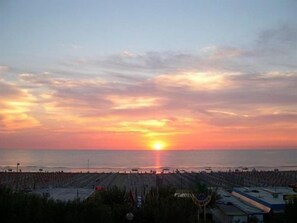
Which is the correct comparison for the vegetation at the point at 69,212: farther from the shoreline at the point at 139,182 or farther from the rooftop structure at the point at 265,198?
the shoreline at the point at 139,182

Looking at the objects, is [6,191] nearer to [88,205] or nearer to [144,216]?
[88,205]

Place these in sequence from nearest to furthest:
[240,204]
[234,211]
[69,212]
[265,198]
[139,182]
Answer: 1. [69,212]
2. [234,211]
3. [265,198]
4. [240,204]
5. [139,182]

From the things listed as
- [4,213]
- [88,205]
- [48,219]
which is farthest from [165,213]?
[4,213]

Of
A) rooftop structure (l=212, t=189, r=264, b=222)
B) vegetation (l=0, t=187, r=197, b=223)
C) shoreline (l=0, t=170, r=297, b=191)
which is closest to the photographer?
vegetation (l=0, t=187, r=197, b=223)

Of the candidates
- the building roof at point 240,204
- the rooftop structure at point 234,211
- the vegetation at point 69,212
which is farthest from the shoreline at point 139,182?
the vegetation at point 69,212

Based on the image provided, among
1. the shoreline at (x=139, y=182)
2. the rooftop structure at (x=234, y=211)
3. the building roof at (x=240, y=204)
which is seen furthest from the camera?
the shoreline at (x=139, y=182)

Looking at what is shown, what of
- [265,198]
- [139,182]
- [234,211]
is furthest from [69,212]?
[139,182]

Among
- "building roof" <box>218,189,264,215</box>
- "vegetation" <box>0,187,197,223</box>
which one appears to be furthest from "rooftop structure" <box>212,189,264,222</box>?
"vegetation" <box>0,187,197,223</box>

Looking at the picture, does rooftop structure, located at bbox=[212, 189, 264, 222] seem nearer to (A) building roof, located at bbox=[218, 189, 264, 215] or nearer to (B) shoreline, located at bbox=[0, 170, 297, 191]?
(A) building roof, located at bbox=[218, 189, 264, 215]

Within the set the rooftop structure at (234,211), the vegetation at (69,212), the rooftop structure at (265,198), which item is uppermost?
the vegetation at (69,212)

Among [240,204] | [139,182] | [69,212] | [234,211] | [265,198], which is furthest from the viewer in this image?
[139,182]

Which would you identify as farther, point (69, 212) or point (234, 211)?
point (234, 211)

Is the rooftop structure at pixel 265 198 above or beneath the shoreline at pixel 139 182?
above

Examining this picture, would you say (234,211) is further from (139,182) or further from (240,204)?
(139,182)
